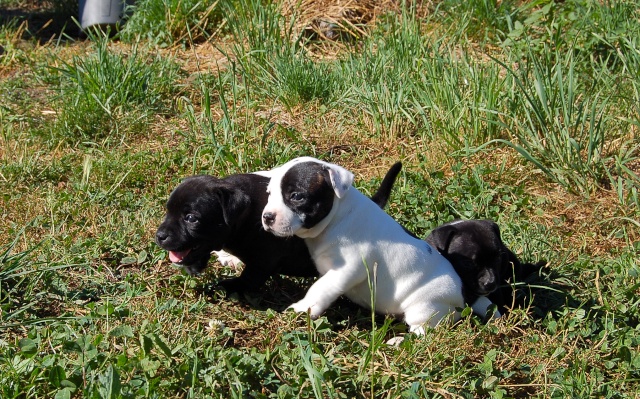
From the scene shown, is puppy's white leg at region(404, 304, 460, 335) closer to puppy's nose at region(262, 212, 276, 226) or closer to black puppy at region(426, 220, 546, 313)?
black puppy at region(426, 220, 546, 313)

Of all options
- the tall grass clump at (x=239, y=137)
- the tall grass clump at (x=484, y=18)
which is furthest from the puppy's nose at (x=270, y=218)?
the tall grass clump at (x=484, y=18)

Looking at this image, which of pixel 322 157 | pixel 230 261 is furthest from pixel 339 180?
pixel 322 157

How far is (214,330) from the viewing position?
446cm

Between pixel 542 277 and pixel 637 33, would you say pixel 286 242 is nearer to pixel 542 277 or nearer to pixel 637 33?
pixel 542 277

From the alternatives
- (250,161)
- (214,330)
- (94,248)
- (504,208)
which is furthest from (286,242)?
(504,208)

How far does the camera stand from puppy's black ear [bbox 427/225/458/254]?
5.17 meters

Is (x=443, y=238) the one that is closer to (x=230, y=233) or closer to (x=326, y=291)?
(x=326, y=291)

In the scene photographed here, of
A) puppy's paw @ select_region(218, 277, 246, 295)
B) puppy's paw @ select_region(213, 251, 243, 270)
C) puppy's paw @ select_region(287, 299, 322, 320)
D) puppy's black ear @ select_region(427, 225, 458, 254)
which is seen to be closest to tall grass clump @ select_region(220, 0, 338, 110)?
puppy's paw @ select_region(213, 251, 243, 270)

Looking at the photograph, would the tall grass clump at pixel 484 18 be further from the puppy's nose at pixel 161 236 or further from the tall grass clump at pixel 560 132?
the puppy's nose at pixel 161 236

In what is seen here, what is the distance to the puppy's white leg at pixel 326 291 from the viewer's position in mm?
4535

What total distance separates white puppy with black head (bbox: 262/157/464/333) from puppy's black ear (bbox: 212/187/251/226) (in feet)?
0.57

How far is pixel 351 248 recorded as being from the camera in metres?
4.56

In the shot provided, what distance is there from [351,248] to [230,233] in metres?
0.68

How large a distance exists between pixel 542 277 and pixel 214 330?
2178 mm
